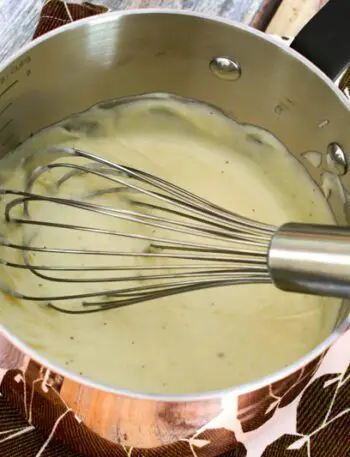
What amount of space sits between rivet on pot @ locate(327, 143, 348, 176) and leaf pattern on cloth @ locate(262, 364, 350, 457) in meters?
0.19

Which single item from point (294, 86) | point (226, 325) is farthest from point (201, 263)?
point (294, 86)

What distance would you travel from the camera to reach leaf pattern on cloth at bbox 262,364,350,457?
584 mm

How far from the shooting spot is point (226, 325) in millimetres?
655

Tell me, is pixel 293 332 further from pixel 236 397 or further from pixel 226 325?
pixel 236 397

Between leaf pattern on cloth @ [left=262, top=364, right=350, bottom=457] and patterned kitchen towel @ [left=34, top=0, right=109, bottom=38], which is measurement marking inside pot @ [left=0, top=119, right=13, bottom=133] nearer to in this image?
patterned kitchen towel @ [left=34, top=0, right=109, bottom=38]

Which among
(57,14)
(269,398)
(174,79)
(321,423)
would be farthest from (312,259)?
(57,14)

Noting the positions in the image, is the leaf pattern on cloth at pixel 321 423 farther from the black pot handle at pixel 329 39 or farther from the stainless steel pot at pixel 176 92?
the black pot handle at pixel 329 39

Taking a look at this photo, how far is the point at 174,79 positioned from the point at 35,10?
190mm

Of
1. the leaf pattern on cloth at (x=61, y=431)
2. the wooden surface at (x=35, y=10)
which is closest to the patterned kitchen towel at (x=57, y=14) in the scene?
the wooden surface at (x=35, y=10)

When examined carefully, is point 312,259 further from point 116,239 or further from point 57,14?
point 57,14

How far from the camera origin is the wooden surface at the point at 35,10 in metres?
0.76

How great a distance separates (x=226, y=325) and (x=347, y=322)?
0.62 ft

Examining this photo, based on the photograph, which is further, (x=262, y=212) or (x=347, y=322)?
(x=262, y=212)

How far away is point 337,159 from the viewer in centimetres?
65
